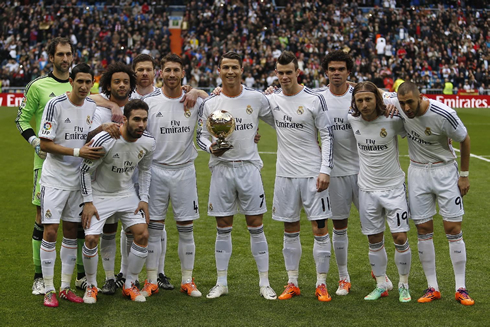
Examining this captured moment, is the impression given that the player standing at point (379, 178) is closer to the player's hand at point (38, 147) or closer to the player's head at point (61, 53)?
the player's head at point (61, 53)

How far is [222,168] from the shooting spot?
6.51m

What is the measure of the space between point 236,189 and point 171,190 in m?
0.66

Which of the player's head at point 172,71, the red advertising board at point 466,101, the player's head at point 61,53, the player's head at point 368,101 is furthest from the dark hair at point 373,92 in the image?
the red advertising board at point 466,101

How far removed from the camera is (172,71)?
642 cm

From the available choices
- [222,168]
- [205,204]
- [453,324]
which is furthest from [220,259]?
[205,204]

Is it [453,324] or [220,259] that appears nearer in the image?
[453,324]

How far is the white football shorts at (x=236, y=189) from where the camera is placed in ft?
21.2

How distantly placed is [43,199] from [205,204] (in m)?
5.39

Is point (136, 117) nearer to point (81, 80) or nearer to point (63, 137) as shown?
point (81, 80)

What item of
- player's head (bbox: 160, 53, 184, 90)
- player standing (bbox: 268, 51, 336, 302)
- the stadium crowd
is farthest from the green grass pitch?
the stadium crowd

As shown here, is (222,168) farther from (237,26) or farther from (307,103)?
(237,26)

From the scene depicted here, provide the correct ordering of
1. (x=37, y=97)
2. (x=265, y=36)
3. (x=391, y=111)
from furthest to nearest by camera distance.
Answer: (x=265, y=36) → (x=37, y=97) → (x=391, y=111)

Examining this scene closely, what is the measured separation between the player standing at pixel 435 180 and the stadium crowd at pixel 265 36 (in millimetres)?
24185

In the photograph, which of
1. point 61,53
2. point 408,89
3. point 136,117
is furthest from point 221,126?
point 61,53
